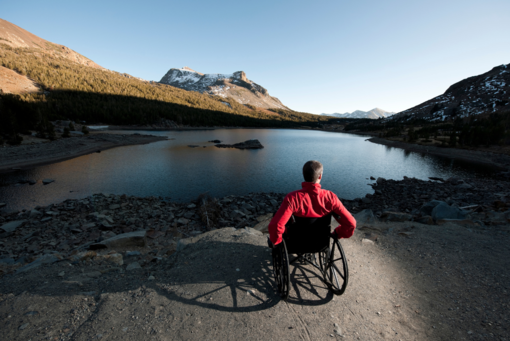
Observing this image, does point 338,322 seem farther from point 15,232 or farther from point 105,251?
point 15,232

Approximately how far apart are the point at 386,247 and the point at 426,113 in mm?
179110

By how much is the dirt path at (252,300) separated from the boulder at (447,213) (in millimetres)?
4051

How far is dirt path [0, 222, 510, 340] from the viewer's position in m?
3.27

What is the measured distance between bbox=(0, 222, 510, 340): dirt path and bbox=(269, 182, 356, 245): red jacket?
152 cm

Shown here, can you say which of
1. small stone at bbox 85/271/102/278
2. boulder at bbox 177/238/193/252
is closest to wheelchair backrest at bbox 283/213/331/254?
boulder at bbox 177/238/193/252

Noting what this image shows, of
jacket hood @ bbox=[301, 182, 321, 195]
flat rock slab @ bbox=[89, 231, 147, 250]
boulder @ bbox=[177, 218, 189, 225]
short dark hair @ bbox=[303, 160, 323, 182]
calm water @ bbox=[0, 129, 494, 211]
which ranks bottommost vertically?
calm water @ bbox=[0, 129, 494, 211]

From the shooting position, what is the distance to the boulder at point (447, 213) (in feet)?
31.3

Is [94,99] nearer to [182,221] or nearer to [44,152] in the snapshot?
[44,152]

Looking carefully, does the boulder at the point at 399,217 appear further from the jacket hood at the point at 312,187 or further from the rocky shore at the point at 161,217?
the jacket hood at the point at 312,187

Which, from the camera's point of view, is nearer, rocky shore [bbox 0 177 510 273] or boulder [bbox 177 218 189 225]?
rocky shore [bbox 0 177 510 273]

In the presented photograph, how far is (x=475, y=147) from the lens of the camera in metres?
43.6

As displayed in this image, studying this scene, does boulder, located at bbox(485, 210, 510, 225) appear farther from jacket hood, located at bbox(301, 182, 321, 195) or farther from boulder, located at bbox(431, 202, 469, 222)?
jacket hood, located at bbox(301, 182, 321, 195)

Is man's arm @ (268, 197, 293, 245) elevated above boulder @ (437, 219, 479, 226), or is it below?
above

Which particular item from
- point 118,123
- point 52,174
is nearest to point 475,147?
point 52,174
